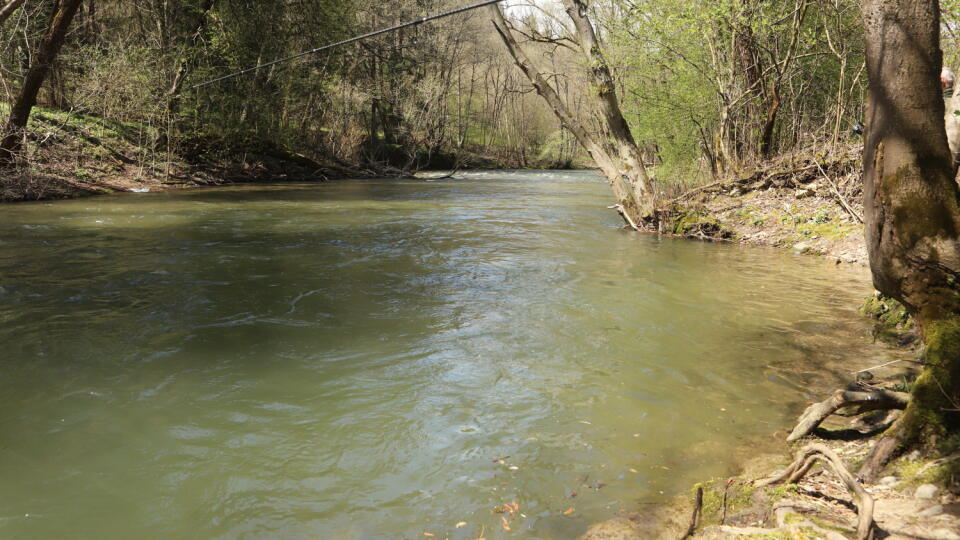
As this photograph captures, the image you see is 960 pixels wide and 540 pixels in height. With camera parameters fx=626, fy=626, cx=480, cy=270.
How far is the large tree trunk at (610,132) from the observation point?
47.6 ft

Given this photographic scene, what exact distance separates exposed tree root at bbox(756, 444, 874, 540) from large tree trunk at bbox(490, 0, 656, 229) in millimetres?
12101

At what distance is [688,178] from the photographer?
17.0 meters

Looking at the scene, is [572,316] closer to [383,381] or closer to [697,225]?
[383,381]

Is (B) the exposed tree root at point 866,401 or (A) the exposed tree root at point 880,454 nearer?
(A) the exposed tree root at point 880,454

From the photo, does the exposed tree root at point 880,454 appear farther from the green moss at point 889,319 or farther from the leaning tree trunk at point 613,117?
the leaning tree trunk at point 613,117

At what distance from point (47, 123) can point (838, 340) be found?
2381cm

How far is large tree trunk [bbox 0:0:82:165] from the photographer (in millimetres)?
16750

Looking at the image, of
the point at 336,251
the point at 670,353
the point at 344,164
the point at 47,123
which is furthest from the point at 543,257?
the point at 344,164

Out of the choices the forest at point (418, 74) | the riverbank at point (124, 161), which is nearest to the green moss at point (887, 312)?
the forest at point (418, 74)

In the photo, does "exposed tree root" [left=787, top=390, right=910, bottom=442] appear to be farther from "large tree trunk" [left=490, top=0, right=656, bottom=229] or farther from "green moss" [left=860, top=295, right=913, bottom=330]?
"large tree trunk" [left=490, top=0, right=656, bottom=229]

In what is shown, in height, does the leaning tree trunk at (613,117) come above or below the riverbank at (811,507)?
above

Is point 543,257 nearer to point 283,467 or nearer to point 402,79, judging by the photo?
point 283,467

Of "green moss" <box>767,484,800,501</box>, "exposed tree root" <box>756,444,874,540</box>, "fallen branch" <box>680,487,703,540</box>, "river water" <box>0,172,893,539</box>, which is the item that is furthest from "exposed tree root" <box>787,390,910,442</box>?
"fallen branch" <box>680,487,703,540</box>

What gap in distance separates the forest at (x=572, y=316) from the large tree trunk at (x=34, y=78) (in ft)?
0.27
